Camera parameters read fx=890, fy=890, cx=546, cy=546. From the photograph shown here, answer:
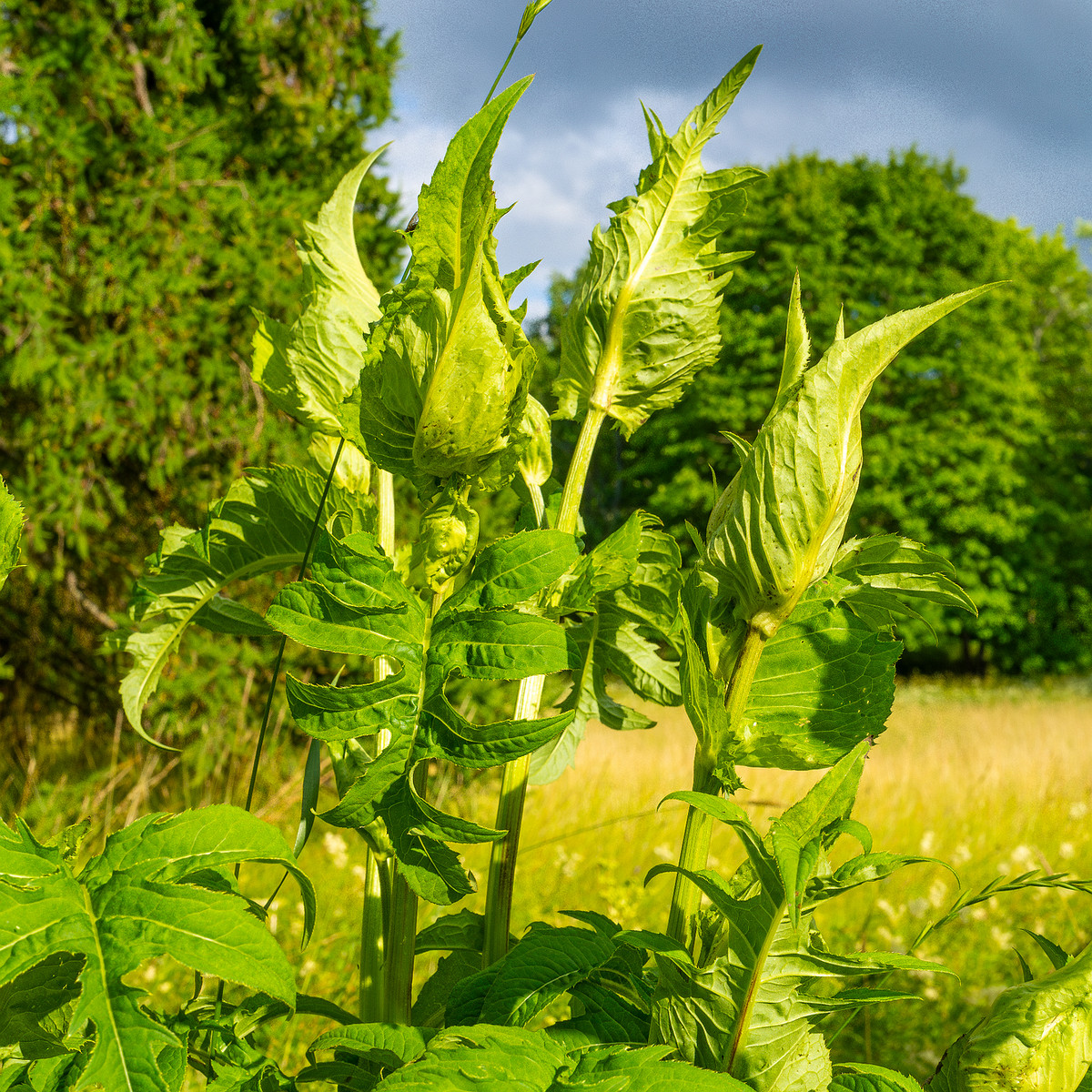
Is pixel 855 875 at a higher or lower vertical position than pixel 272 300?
lower

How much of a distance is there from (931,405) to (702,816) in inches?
673

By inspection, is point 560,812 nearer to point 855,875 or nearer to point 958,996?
point 958,996

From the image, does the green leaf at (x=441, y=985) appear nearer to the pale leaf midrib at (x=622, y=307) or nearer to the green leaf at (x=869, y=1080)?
the green leaf at (x=869, y=1080)

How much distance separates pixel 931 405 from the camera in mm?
16078

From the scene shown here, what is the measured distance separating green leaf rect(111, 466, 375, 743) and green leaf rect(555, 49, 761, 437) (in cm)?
27

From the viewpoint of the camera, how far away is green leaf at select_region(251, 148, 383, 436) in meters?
0.76

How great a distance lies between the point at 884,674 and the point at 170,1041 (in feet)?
1.65

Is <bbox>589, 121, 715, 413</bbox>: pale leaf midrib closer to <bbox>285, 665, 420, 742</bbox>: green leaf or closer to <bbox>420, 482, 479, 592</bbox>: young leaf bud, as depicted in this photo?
<bbox>420, 482, 479, 592</bbox>: young leaf bud

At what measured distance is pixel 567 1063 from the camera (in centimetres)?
52

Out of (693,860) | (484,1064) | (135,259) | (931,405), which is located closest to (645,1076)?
(484,1064)

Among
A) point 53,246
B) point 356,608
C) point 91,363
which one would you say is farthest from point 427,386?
point 53,246

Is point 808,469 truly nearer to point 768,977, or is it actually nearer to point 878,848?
point 768,977

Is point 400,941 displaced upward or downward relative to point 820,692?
downward

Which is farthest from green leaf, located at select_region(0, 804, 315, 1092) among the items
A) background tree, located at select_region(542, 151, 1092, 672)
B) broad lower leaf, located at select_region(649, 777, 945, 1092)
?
background tree, located at select_region(542, 151, 1092, 672)
